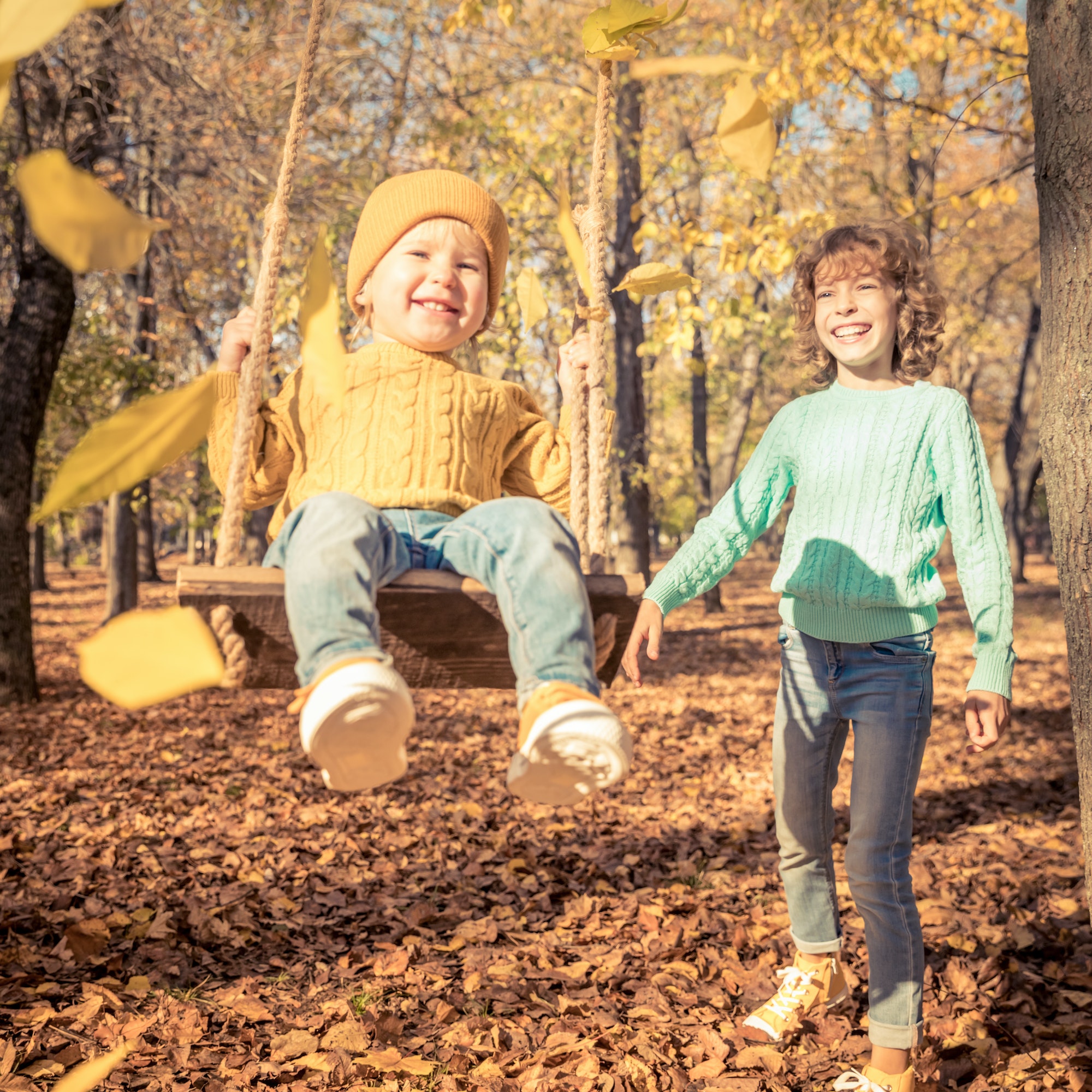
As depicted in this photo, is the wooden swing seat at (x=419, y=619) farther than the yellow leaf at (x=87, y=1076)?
Yes

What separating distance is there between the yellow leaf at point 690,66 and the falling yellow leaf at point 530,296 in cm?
65

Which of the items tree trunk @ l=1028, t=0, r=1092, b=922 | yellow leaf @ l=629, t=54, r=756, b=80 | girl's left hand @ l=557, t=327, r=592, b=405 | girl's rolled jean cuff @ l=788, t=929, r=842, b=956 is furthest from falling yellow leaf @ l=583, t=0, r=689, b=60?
girl's rolled jean cuff @ l=788, t=929, r=842, b=956

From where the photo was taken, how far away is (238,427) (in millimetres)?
1969

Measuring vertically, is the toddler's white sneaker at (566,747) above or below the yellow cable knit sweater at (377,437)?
below

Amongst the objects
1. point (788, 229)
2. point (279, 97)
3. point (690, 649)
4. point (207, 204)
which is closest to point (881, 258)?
point (788, 229)

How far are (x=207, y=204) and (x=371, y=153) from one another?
1.70 metres

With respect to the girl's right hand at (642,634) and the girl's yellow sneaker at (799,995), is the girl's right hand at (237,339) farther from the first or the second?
the girl's yellow sneaker at (799,995)

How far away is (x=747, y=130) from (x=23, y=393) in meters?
7.26

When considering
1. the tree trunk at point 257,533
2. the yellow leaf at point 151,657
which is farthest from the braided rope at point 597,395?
the tree trunk at point 257,533

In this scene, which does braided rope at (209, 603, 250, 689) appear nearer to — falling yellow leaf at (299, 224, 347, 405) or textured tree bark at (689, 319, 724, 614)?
falling yellow leaf at (299, 224, 347, 405)

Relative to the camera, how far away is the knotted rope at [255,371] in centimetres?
189

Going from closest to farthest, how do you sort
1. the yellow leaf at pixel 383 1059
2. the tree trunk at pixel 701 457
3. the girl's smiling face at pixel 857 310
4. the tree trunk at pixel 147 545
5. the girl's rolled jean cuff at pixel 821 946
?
the girl's smiling face at pixel 857 310
the girl's rolled jean cuff at pixel 821 946
the yellow leaf at pixel 383 1059
the tree trunk at pixel 701 457
the tree trunk at pixel 147 545

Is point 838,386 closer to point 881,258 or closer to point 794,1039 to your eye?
point 881,258

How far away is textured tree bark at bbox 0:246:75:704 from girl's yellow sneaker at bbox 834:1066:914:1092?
701cm
